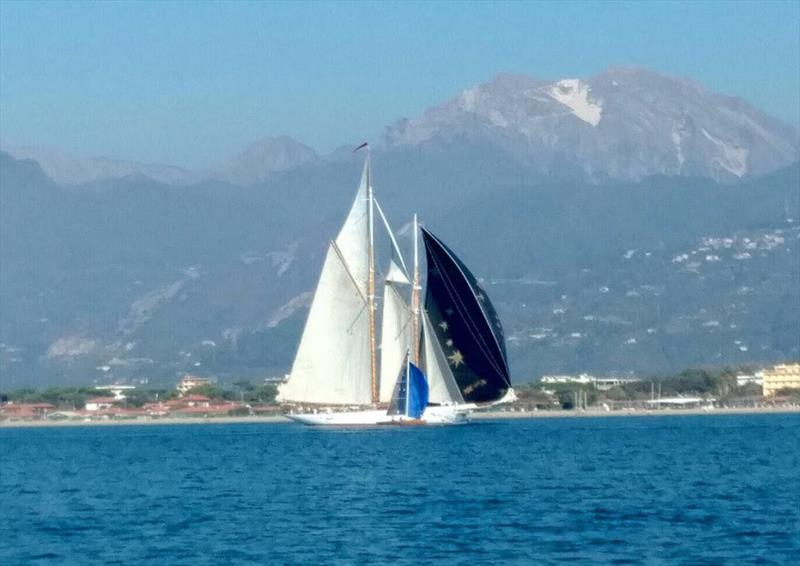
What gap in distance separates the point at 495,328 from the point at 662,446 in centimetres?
2578

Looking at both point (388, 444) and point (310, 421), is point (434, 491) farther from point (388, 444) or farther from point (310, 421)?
point (310, 421)

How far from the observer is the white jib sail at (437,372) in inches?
4183

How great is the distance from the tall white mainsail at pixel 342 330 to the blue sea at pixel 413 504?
58.0ft

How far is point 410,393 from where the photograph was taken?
10288 cm

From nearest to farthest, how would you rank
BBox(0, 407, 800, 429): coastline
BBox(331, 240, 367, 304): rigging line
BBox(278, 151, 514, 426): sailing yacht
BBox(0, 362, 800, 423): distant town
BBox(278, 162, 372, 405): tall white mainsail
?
1. BBox(278, 151, 514, 426): sailing yacht
2. BBox(331, 240, 367, 304): rigging line
3. BBox(278, 162, 372, 405): tall white mainsail
4. BBox(0, 407, 800, 429): coastline
5. BBox(0, 362, 800, 423): distant town

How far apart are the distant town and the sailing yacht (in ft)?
169

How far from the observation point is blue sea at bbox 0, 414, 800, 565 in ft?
137

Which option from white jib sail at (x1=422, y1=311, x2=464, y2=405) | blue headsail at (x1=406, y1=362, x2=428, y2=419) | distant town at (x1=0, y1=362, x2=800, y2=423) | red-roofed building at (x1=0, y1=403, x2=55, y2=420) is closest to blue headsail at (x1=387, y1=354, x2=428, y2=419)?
blue headsail at (x1=406, y1=362, x2=428, y2=419)

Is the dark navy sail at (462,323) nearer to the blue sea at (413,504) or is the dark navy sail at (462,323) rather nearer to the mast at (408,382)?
the mast at (408,382)

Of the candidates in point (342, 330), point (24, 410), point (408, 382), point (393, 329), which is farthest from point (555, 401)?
point (408, 382)

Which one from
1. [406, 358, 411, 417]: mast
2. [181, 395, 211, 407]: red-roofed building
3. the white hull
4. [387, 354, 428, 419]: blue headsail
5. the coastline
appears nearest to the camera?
[406, 358, 411, 417]: mast

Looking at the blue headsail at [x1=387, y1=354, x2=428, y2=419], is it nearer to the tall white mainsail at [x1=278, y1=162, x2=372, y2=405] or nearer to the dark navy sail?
the dark navy sail

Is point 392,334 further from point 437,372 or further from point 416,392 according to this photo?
point 416,392

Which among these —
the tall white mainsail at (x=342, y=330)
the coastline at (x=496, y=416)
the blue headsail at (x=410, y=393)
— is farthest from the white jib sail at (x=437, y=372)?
Result: the coastline at (x=496, y=416)
